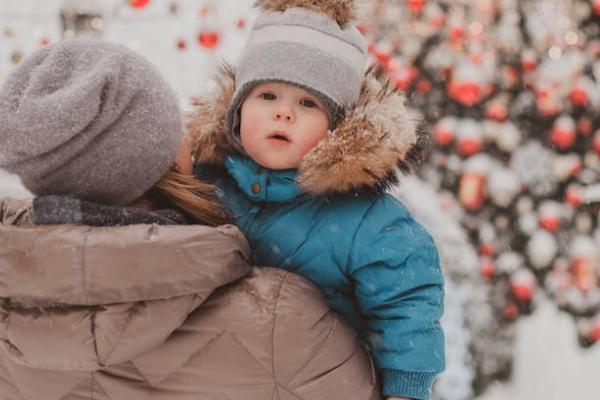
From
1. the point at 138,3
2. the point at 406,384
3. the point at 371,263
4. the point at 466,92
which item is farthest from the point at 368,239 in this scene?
the point at 138,3

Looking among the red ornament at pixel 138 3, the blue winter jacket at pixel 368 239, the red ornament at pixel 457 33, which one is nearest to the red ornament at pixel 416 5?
the red ornament at pixel 457 33

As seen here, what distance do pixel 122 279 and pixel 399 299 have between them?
51 centimetres

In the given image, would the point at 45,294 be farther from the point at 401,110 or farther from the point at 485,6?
the point at 485,6

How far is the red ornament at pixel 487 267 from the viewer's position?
2875mm

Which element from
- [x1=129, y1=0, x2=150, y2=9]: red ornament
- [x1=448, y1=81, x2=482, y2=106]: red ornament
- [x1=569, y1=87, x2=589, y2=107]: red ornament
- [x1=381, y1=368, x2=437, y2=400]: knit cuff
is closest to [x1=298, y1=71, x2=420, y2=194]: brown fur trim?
[x1=381, y1=368, x2=437, y2=400]: knit cuff

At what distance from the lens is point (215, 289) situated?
98 cm

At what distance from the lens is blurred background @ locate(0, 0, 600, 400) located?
8.72 feet

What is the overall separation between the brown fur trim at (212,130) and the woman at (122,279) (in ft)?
1.33

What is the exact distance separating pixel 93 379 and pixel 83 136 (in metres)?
0.34

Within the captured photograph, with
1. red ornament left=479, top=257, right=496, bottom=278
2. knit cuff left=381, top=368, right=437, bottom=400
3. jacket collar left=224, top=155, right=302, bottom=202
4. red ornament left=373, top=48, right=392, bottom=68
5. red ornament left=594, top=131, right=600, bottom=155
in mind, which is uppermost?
jacket collar left=224, top=155, right=302, bottom=202

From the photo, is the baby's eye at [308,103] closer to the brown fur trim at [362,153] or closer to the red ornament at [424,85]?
the brown fur trim at [362,153]

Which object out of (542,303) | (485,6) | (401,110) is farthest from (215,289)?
(542,303)

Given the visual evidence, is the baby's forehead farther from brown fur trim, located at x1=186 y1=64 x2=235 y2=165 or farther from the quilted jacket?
the quilted jacket

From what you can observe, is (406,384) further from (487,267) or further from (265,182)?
(487,267)
